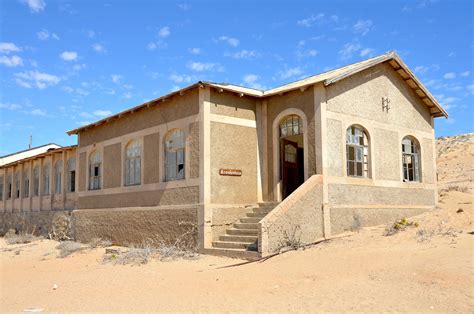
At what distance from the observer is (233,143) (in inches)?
610

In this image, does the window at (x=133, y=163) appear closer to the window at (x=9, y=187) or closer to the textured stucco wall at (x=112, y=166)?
the textured stucco wall at (x=112, y=166)

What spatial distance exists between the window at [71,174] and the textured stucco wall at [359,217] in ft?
45.0

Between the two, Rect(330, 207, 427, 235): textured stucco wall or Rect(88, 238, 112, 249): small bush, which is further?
Rect(88, 238, 112, 249): small bush

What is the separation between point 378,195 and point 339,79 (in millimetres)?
4194

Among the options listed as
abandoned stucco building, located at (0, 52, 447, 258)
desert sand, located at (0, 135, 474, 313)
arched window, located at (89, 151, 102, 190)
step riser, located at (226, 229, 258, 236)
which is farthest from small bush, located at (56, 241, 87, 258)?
step riser, located at (226, 229, 258, 236)

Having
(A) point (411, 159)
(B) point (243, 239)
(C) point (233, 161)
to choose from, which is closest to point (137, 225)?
(C) point (233, 161)

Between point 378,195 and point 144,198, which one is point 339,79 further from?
point 144,198

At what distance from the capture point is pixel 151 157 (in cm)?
1722

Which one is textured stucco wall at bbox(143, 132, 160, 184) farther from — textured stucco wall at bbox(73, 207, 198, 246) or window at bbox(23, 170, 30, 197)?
window at bbox(23, 170, 30, 197)

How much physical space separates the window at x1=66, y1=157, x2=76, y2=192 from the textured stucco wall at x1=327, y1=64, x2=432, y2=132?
1364cm

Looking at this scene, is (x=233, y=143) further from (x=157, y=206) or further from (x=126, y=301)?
(x=126, y=301)

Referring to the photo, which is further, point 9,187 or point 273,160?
point 9,187

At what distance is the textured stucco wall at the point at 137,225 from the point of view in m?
15.1

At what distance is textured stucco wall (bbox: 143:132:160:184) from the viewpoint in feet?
55.5
